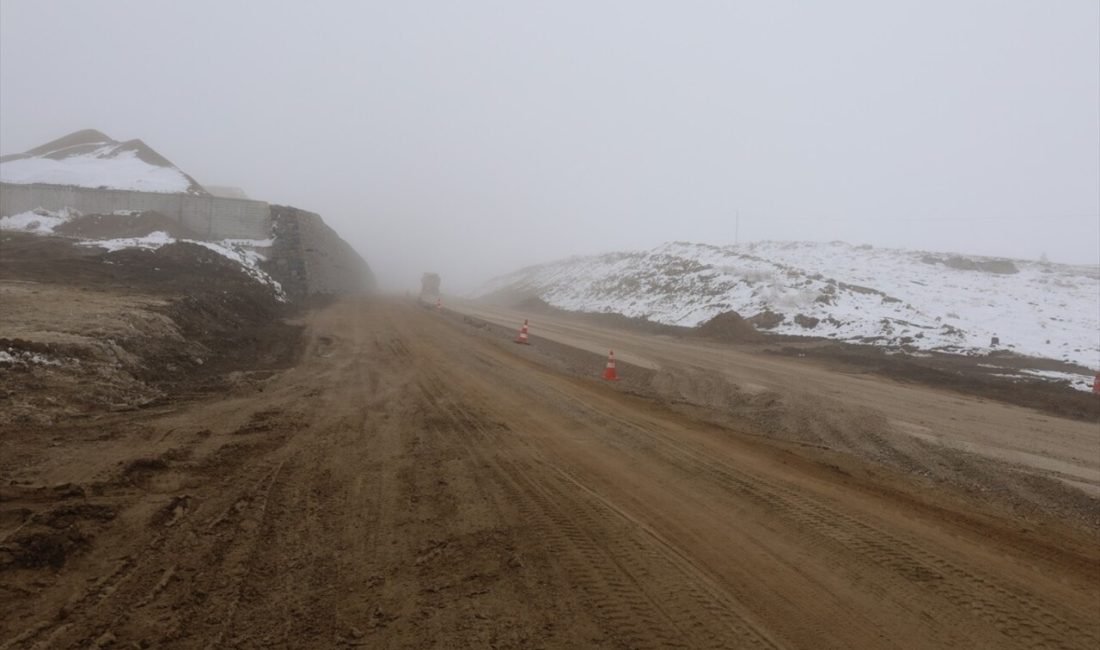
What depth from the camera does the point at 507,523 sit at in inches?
184

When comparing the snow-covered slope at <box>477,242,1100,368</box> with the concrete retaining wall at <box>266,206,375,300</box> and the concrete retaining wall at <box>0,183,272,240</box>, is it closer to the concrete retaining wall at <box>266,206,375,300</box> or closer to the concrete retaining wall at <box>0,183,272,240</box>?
the concrete retaining wall at <box>266,206,375,300</box>

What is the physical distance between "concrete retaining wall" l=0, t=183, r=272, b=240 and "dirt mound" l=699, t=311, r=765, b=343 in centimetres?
2288

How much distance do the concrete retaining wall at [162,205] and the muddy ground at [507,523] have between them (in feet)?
71.1

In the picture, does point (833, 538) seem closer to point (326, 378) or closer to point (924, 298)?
point (326, 378)

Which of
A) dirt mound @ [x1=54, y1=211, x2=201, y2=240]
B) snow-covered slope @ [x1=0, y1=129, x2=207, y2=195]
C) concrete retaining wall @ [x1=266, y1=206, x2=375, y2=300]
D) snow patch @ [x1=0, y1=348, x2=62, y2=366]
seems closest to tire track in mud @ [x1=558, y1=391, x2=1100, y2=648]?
snow patch @ [x1=0, y1=348, x2=62, y2=366]

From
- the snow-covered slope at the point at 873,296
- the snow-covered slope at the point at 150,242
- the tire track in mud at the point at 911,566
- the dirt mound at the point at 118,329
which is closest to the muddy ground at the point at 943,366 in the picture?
the snow-covered slope at the point at 873,296

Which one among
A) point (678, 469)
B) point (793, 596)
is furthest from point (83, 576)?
point (678, 469)

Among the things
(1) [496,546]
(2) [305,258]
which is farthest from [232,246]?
(1) [496,546]

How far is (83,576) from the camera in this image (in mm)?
3572

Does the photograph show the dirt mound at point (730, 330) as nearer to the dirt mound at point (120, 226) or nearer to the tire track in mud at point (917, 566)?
the tire track in mud at point (917, 566)

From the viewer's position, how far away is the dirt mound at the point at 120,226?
25172 millimetres

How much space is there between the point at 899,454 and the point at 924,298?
905 inches

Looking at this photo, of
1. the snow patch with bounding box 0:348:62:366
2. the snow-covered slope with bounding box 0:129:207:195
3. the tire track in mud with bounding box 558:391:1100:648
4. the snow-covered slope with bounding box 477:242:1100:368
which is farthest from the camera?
the snow-covered slope with bounding box 0:129:207:195

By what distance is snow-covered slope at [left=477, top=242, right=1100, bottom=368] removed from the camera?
2156 cm
